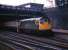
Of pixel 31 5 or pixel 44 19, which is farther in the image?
pixel 31 5

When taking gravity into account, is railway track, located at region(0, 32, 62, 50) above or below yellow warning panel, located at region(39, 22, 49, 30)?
below

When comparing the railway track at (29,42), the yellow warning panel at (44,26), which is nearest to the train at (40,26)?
the yellow warning panel at (44,26)

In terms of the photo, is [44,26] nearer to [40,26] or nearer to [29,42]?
[40,26]

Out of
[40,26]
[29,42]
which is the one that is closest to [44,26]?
[40,26]

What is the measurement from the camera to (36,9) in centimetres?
736

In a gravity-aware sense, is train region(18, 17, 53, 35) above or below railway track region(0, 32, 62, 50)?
above

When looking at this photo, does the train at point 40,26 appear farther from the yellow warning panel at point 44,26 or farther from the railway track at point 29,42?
the railway track at point 29,42

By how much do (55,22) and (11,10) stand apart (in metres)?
2.23

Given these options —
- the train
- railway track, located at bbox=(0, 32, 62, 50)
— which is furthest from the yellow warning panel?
railway track, located at bbox=(0, 32, 62, 50)

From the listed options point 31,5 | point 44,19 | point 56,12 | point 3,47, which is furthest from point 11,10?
point 3,47

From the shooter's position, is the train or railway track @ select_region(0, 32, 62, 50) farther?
the train

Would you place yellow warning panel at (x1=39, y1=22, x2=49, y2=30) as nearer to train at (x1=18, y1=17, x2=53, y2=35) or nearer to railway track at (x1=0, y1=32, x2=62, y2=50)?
train at (x1=18, y1=17, x2=53, y2=35)

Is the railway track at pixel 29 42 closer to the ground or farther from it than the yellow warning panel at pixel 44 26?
closer to the ground

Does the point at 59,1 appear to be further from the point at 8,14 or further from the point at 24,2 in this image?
the point at 8,14
